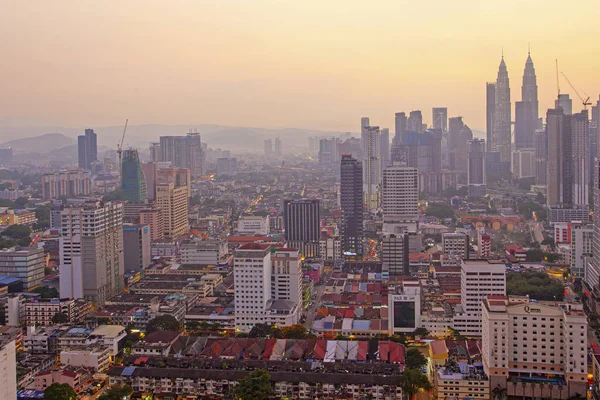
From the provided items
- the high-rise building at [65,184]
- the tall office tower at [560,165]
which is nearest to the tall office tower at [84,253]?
the tall office tower at [560,165]

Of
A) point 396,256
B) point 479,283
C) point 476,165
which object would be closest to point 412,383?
point 479,283

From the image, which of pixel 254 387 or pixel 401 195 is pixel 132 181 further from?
pixel 254 387

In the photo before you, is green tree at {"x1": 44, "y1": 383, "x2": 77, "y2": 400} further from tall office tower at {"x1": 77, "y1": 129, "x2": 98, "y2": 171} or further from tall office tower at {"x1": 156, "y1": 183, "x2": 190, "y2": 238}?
tall office tower at {"x1": 77, "y1": 129, "x2": 98, "y2": 171}

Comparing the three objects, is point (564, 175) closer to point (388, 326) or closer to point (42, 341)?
point (388, 326)

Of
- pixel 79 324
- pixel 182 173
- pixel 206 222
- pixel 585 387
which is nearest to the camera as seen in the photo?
pixel 585 387

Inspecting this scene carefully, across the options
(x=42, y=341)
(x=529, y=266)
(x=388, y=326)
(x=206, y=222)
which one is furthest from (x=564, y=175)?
(x=42, y=341)

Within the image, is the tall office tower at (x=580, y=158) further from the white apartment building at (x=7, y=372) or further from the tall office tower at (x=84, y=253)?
the white apartment building at (x=7, y=372)

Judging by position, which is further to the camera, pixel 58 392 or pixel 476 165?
pixel 476 165

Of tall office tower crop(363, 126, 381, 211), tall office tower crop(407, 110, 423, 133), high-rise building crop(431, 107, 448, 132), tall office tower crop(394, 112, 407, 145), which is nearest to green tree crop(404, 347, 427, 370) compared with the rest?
tall office tower crop(363, 126, 381, 211)
